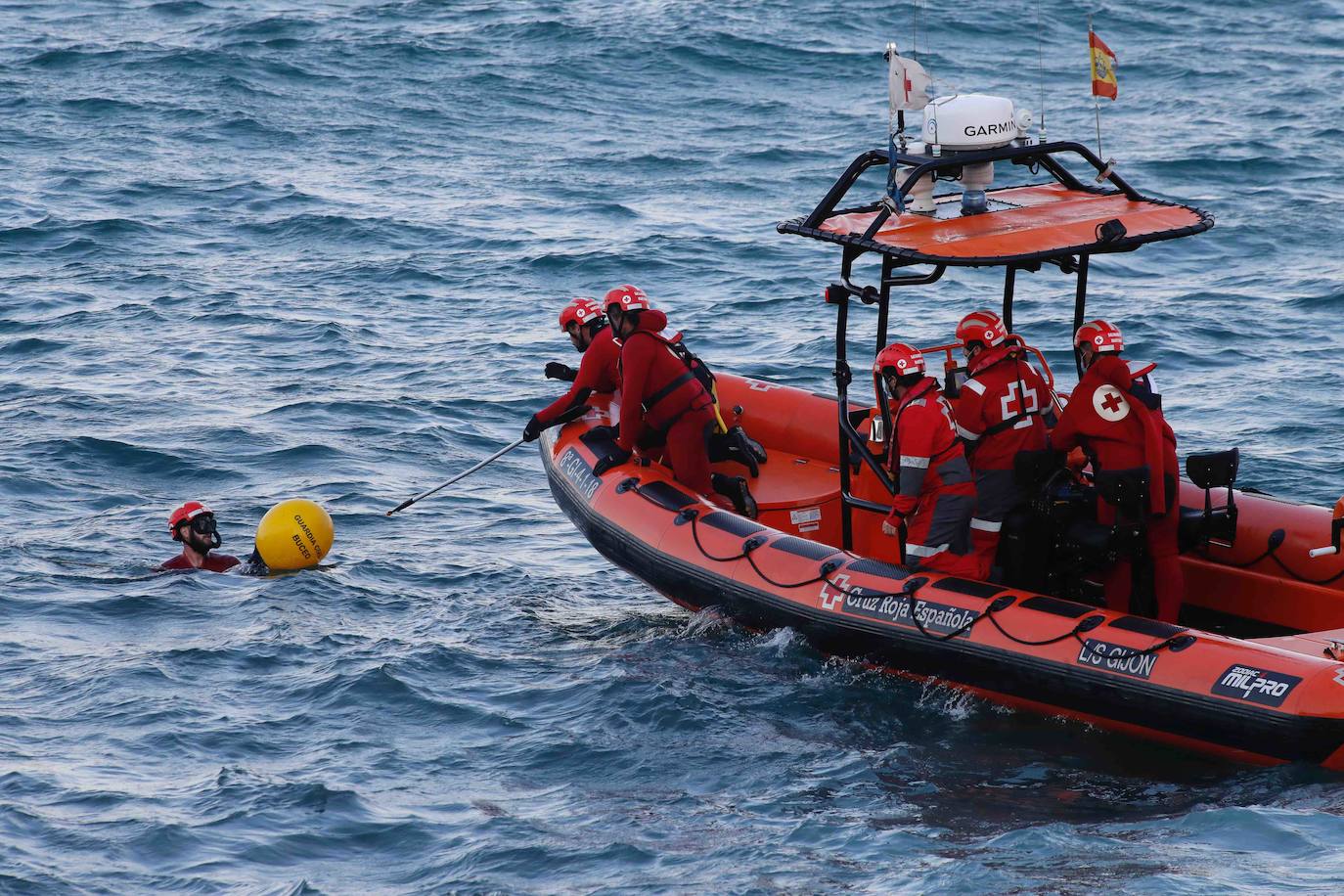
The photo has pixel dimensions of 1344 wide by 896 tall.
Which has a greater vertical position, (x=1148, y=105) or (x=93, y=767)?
(x=1148, y=105)

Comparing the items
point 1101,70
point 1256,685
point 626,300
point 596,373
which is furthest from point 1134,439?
point 596,373

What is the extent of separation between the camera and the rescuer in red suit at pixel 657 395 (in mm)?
8156

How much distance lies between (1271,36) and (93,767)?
2033cm

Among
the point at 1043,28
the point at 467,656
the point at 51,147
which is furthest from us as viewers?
the point at 1043,28

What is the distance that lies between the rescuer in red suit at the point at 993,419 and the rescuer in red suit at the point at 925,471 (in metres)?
0.11

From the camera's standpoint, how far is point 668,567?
25.5ft

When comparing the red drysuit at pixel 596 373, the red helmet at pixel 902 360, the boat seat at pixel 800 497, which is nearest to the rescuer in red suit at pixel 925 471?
the red helmet at pixel 902 360

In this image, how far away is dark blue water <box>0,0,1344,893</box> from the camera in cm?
591

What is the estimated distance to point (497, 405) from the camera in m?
11.4

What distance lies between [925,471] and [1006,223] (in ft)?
3.73

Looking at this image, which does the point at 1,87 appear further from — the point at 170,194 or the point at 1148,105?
the point at 1148,105

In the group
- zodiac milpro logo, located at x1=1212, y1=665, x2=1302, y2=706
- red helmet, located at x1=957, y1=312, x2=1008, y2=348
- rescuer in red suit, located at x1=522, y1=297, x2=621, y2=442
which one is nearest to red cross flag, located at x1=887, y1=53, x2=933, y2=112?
red helmet, located at x1=957, y1=312, x2=1008, y2=348

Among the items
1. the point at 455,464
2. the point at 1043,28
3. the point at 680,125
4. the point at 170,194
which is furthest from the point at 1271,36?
the point at 455,464

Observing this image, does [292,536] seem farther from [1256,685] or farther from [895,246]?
[1256,685]
